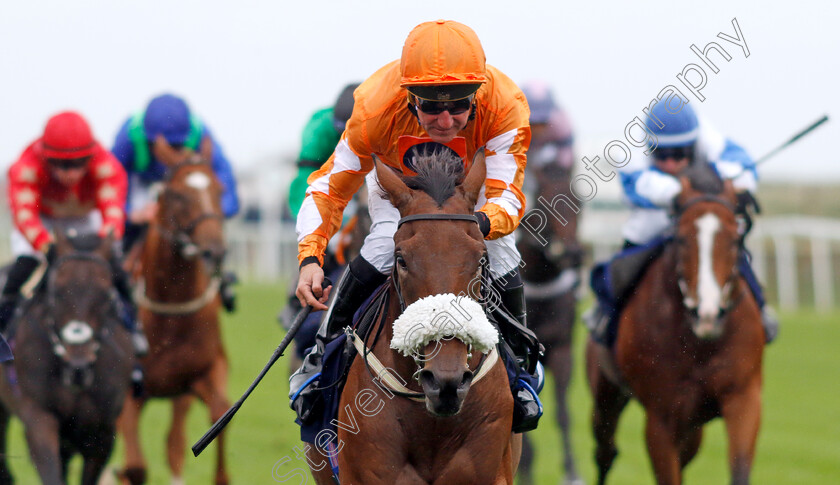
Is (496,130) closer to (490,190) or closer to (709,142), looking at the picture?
(490,190)

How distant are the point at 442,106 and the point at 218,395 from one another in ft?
13.5

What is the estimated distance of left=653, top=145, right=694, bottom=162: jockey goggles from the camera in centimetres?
638

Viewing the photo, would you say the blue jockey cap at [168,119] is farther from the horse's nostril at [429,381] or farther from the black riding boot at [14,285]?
the horse's nostril at [429,381]

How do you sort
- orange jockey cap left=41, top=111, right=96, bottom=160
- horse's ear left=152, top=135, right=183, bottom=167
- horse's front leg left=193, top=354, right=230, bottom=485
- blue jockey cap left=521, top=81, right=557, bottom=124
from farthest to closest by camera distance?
blue jockey cap left=521, top=81, right=557, bottom=124 → horse's ear left=152, top=135, right=183, bottom=167 → horse's front leg left=193, top=354, right=230, bottom=485 → orange jockey cap left=41, top=111, right=96, bottom=160

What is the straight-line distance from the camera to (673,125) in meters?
6.26

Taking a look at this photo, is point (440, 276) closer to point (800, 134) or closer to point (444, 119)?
point (444, 119)

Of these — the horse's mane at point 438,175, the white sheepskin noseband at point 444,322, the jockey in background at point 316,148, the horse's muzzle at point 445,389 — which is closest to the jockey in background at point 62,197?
the jockey in background at point 316,148

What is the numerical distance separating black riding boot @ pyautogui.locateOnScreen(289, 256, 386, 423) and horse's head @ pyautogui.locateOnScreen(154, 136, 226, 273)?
3.26 metres

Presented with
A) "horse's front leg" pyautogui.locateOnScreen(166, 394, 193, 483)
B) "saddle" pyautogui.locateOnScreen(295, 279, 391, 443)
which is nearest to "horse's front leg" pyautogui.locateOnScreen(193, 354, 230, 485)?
"horse's front leg" pyautogui.locateOnScreen(166, 394, 193, 483)

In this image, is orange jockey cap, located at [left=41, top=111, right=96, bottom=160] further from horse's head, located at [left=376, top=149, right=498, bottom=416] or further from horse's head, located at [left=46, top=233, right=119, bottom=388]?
horse's head, located at [left=376, top=149, right=498, bottom=416]

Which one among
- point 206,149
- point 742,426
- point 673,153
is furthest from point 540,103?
point 742,426

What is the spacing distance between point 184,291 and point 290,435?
7.30 feet

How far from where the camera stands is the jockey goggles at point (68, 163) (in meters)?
6.83

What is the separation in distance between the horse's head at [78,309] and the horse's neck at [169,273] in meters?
1.20
